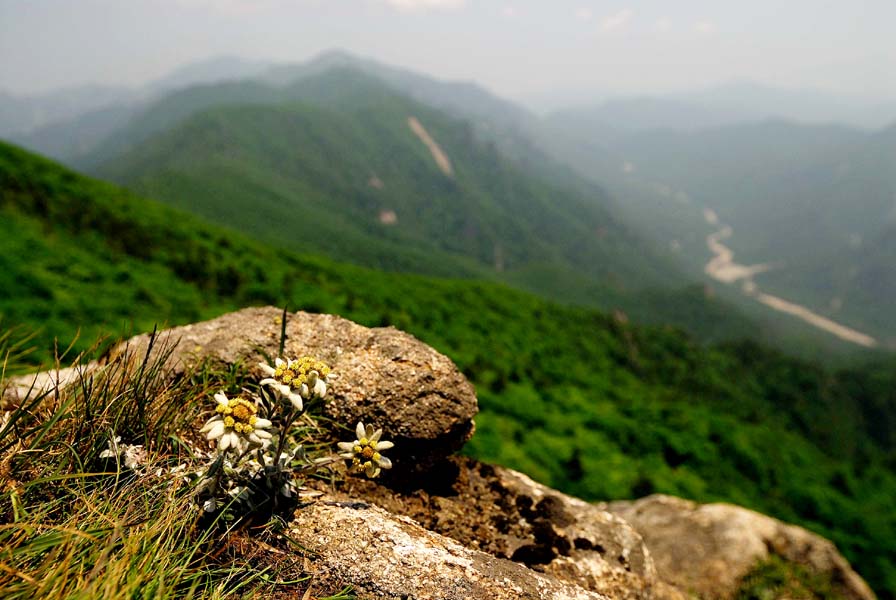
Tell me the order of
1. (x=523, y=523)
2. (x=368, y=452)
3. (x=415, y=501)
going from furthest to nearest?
(x=523, y=523), (x=415, y=501), (x=368, y=452)

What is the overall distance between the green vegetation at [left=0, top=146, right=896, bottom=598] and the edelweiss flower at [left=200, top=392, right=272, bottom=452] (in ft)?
9.33

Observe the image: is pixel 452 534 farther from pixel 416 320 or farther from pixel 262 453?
pixel 416 320

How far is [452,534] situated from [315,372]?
2.45 m

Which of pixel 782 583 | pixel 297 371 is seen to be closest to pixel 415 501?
pixel 297 371

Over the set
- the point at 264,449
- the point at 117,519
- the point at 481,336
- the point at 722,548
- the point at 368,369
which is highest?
the point at 264,449

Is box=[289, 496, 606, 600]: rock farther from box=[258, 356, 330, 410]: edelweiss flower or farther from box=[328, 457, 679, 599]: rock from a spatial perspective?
box=[258, 356, 330, 410]: edelweiss flower

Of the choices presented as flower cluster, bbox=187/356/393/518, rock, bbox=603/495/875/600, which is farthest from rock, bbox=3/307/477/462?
rock, bbox=603/495/875/600

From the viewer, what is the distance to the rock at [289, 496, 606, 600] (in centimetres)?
309

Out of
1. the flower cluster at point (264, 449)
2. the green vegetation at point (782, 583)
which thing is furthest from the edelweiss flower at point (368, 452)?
the green vegetation at point (782, 583)

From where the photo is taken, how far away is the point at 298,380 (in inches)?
110

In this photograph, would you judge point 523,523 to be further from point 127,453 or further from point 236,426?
point 127,453

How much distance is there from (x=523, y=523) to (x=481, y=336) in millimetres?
29471

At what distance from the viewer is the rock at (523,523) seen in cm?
439

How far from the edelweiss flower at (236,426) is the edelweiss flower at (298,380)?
0.20 m
